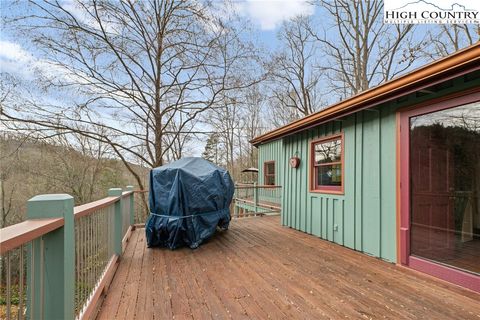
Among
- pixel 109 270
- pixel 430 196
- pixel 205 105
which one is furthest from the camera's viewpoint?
pixel 205 105

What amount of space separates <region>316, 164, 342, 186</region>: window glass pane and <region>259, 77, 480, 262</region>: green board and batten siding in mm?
236

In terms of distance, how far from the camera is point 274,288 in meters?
2.75

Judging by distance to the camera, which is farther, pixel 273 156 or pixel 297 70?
pixel 297 70

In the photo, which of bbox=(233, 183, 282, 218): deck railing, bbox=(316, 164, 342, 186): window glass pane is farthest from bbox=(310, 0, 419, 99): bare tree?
bbox=(316, 164, 342, 186): window glass pane

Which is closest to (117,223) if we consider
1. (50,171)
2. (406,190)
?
(406,190)

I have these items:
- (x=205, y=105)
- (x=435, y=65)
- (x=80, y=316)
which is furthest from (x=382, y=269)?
(x=205, y=105)

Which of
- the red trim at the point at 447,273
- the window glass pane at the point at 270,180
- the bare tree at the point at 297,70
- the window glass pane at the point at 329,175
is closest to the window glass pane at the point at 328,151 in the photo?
the window glass pane at the point at 329,175

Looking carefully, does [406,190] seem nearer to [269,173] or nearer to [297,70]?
[269,173]

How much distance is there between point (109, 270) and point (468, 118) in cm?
454

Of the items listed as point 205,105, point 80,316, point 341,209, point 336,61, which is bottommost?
point 80,316

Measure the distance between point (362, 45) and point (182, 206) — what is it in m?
12.1

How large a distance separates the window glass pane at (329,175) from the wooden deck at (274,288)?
1.20m

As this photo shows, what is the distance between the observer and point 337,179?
4.64 meters

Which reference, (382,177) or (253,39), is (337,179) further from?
(253,39)
